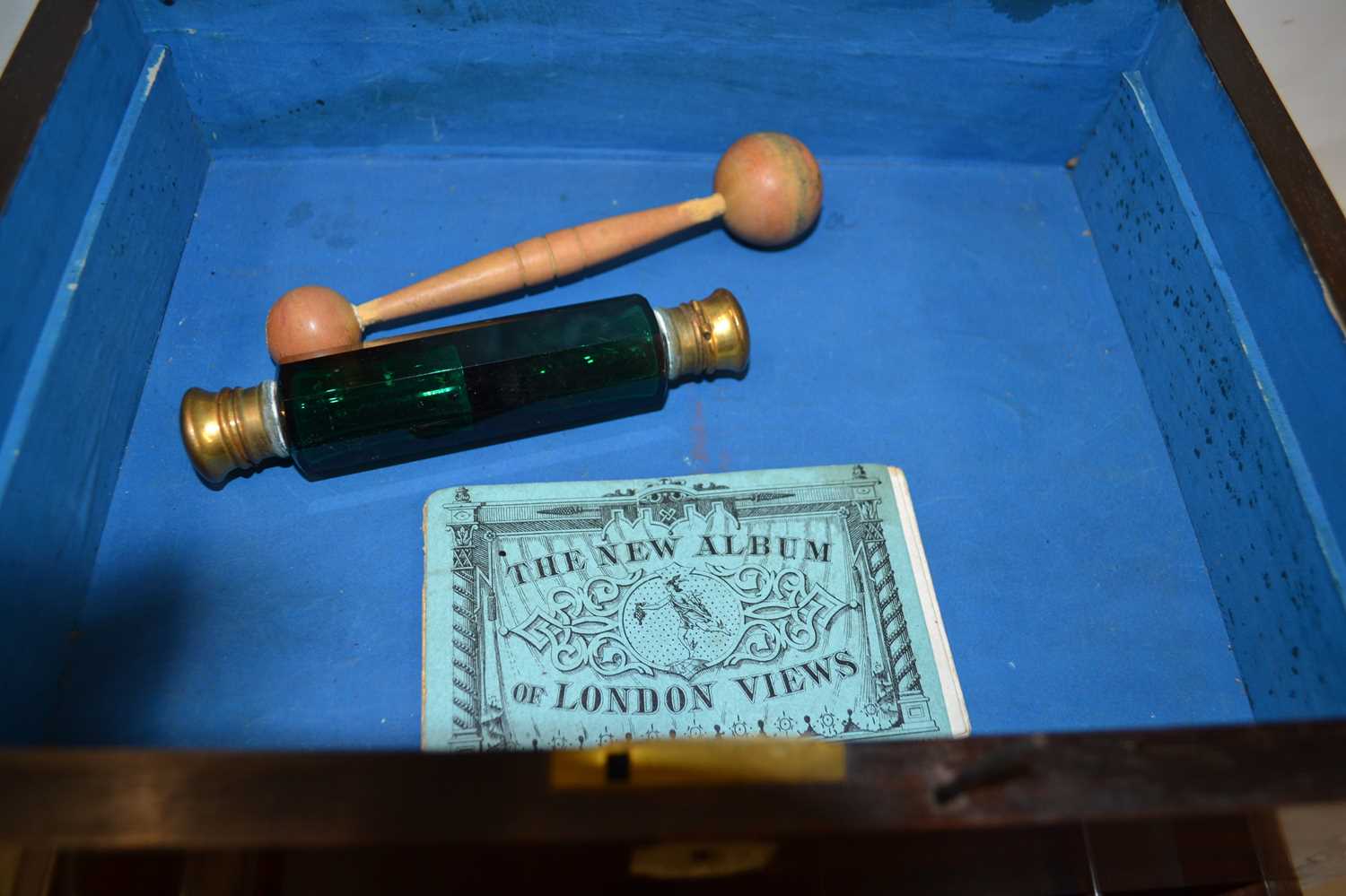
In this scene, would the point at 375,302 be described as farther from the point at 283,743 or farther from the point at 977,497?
the point at 977,497

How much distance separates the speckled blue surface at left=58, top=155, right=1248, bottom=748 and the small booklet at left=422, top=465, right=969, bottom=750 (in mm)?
26

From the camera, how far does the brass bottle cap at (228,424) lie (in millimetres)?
729

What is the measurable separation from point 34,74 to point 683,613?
1.99 feet

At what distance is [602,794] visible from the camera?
48cm

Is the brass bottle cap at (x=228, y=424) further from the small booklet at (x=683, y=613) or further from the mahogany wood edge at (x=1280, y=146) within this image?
the mahogany wood edge at (x=1280, y=146)

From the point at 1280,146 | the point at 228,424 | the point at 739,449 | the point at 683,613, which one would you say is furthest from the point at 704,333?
the point at 1280,146

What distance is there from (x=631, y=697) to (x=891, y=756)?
27cm

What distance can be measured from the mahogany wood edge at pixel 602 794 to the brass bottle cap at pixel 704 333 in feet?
1.23

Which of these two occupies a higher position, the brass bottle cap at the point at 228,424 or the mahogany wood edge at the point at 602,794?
the brass bottle cap at the point at 228,424

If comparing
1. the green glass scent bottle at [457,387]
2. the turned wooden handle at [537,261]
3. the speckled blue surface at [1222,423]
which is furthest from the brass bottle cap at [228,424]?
the speckled blue surface at [1222,423]

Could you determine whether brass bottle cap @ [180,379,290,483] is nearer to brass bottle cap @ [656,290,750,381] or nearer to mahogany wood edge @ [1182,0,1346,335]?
brass bottle cap @ [656,290,750,381]

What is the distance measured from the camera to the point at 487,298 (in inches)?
34.1

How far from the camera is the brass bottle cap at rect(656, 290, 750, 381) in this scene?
0.79m

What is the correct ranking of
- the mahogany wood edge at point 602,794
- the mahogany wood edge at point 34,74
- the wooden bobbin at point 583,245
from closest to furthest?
1. the mahogany wood edge at point 602,794
2. the mahogany wood edge at point 34,74
3. the wooden bobbin at point 583,245
